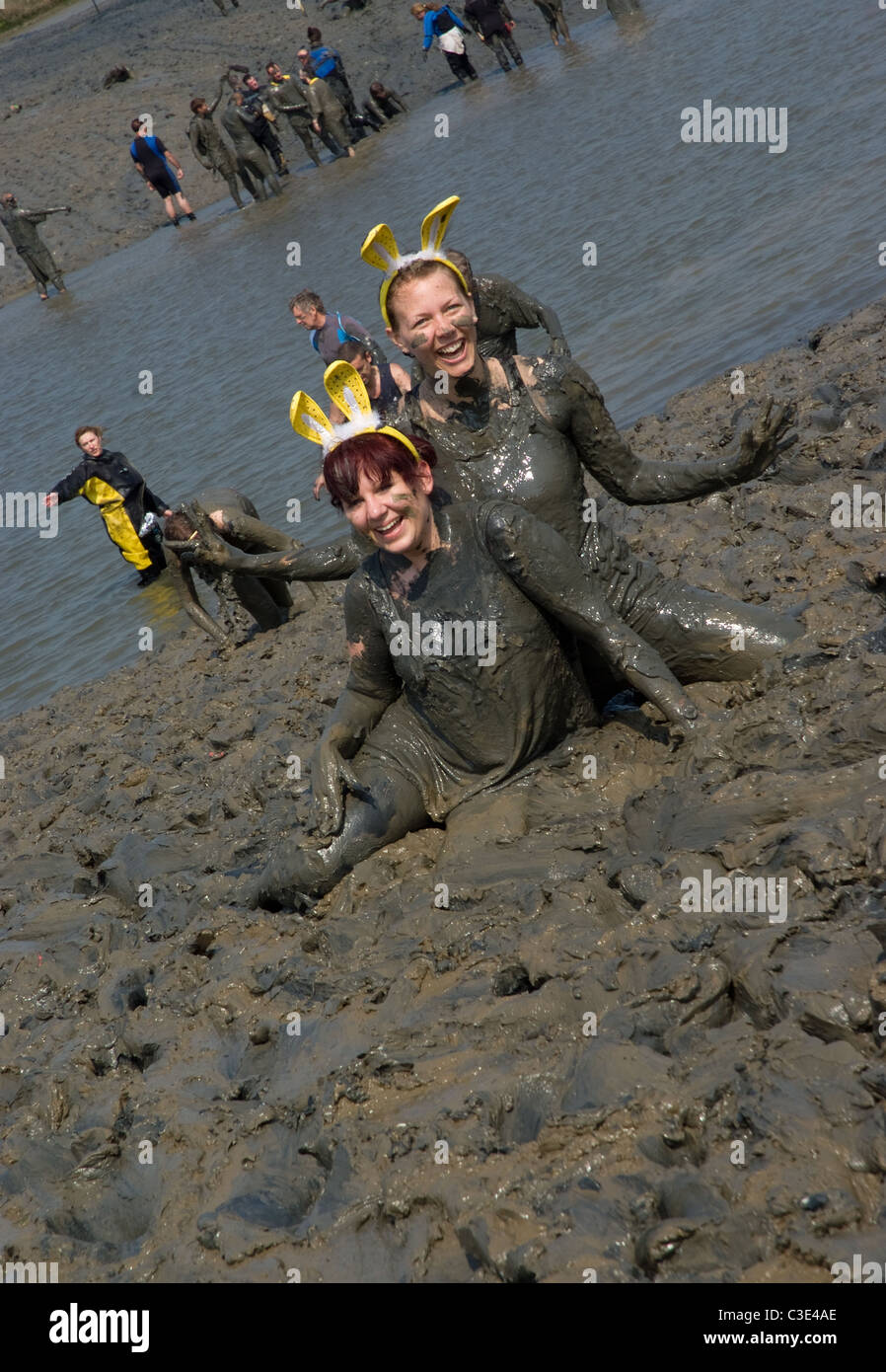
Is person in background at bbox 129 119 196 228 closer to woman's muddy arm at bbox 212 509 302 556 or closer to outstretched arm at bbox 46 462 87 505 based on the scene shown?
outstretched arm at bbox 46 462 87 505

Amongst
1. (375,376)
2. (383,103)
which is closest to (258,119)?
(383,103)

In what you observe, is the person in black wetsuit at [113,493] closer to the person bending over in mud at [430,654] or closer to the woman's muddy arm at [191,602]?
the woman's muddy arm at [191,602]

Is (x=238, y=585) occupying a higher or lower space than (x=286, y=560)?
higher

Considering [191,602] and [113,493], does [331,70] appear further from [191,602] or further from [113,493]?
[191,602]

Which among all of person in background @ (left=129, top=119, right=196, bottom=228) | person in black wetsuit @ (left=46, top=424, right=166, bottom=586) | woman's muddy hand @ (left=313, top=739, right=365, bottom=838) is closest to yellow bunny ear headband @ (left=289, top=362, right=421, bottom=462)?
woman's muddy hand @ (left=313, top=739, right=365, bottom=838)

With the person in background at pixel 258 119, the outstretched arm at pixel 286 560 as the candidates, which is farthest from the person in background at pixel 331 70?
the outstretched arm at pixel 286 560

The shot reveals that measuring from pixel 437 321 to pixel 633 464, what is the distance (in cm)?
96

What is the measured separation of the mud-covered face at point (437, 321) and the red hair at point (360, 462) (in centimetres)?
62

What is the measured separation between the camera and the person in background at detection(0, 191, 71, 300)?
23406mm

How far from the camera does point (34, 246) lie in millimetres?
24266

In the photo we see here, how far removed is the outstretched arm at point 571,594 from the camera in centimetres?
424

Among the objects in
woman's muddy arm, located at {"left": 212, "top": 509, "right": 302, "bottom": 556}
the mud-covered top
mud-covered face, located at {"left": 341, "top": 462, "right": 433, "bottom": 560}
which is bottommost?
the mud-covered top
